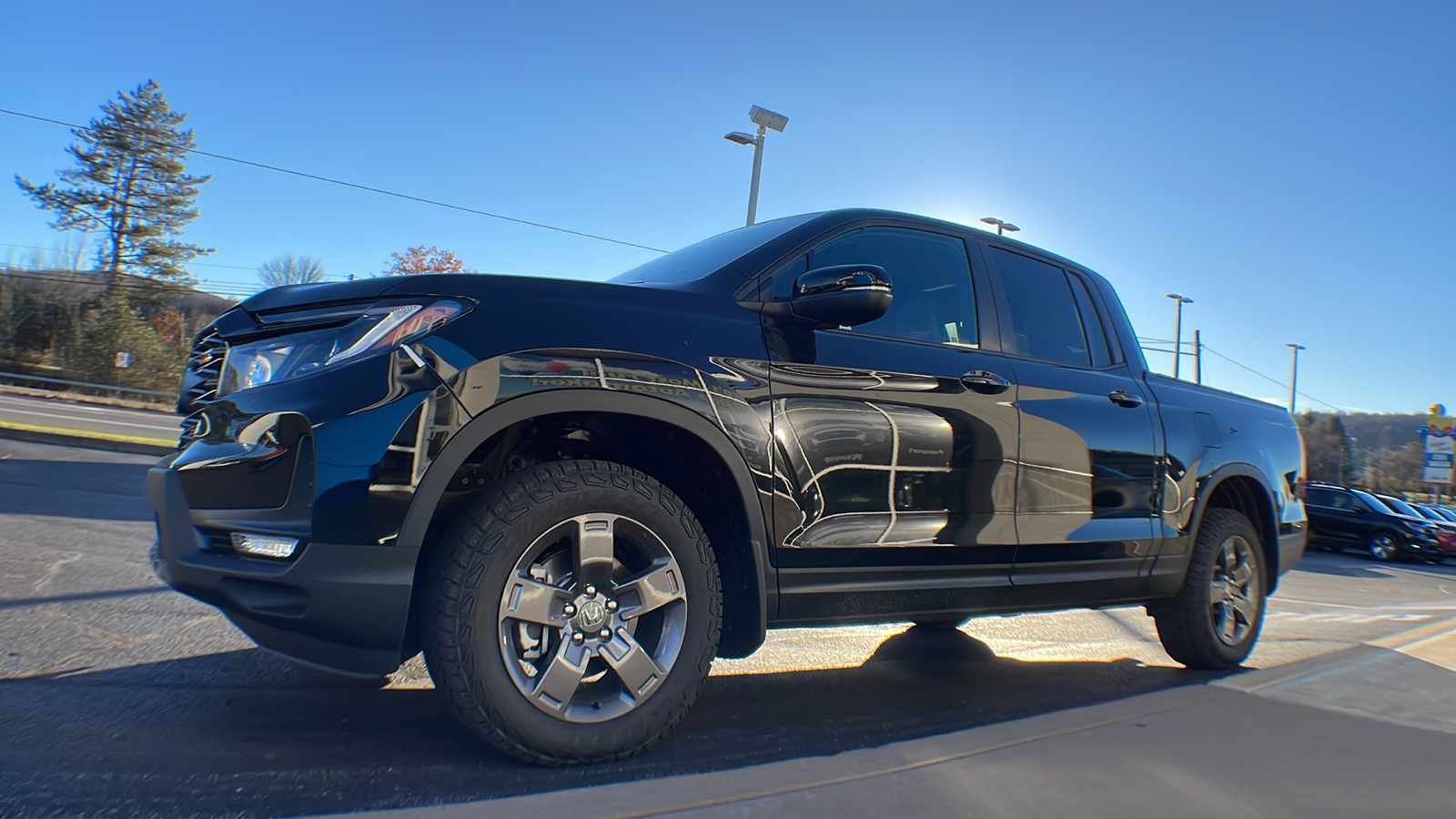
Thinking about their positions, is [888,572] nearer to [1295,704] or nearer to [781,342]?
[781,342]

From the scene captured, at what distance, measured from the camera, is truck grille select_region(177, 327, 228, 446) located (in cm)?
252

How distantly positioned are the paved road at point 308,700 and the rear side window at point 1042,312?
1.43 m

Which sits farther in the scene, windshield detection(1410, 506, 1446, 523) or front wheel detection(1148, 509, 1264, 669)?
windshield detection(1410, 506, 1446, 523)

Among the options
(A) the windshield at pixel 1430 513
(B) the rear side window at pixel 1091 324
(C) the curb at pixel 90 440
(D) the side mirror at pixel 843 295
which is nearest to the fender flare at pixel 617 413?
(D) the side mirror at pixel 843 295

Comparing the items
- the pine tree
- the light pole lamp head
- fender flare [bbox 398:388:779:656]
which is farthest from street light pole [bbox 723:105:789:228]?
the pine tree

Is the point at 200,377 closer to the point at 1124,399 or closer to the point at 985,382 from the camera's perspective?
the point at 985,382

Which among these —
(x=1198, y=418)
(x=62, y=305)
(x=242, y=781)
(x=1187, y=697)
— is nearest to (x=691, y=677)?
(x=242, y=781)

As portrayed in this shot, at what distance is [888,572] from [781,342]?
2.72ft

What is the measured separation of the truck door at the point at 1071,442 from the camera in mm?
3410

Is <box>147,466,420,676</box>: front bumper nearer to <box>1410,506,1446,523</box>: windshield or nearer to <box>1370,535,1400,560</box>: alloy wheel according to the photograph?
<box>1370,535,1400,560</box>: alloy wheel

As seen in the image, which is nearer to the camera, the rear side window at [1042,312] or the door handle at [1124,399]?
the rear side window at [1042,312]

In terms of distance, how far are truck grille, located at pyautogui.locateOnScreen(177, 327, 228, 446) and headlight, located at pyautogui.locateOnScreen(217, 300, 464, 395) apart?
136 millimetres

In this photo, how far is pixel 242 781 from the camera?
6.84 ft

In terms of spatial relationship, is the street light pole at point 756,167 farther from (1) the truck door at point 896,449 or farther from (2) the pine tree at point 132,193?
(2) the pine tree at point 132,193
